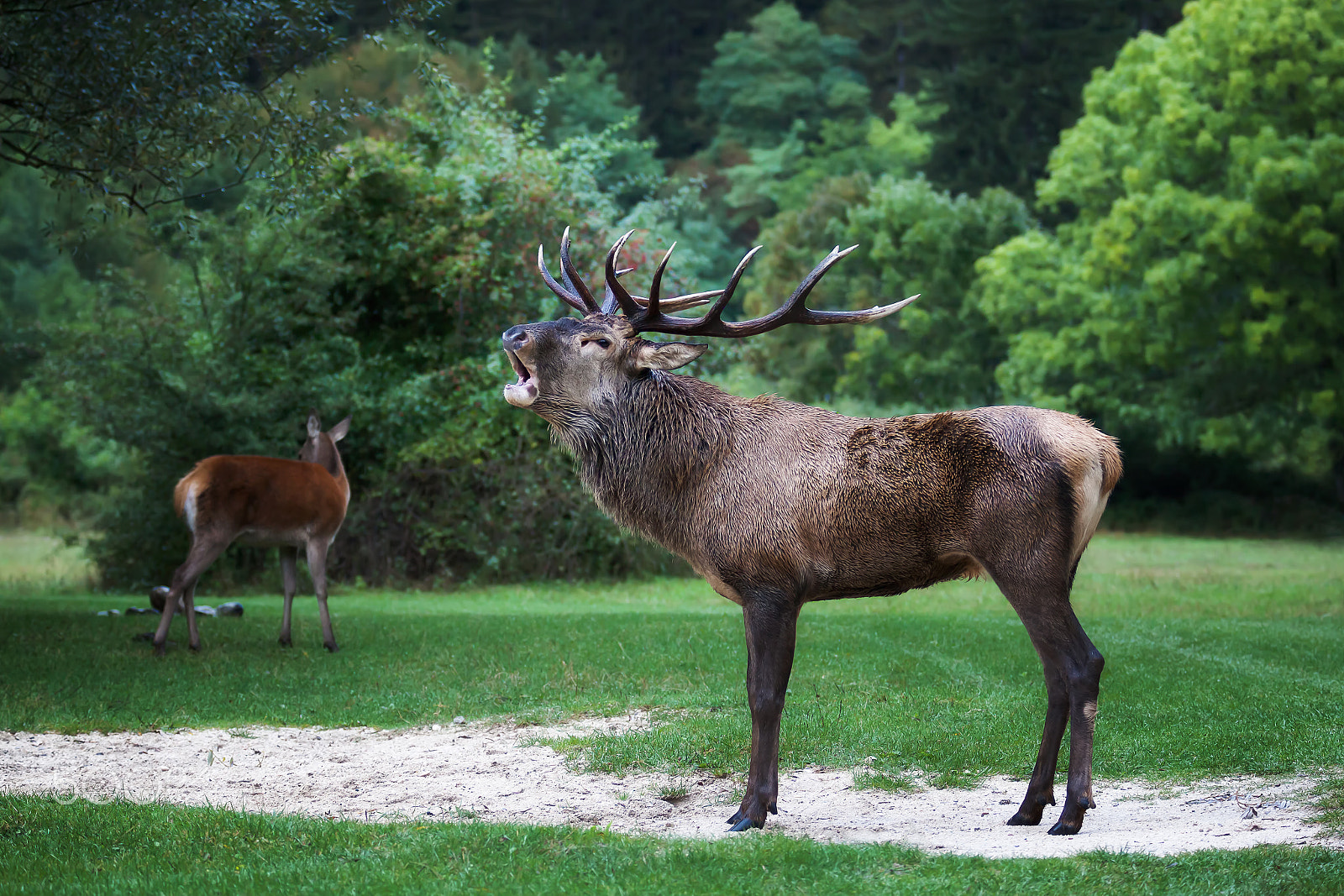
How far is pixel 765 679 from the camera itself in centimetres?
664

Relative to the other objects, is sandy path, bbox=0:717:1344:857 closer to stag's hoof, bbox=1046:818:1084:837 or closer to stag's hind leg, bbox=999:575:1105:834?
stag's hoof, bbox=1046:818:1084:837

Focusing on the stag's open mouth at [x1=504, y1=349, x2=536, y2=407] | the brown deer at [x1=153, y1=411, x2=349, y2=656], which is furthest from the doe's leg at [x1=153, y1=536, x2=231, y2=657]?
the stag's open mouth at [x1=504, y1=349, x2=536, y2=407]

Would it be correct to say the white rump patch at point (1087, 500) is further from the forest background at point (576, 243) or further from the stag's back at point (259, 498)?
the forest background at point (576, 243)

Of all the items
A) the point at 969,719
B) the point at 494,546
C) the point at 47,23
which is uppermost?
the point at 47,23

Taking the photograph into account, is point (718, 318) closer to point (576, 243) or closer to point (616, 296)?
point (616, 296)

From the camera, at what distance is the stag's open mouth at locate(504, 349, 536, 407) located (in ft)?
22.7

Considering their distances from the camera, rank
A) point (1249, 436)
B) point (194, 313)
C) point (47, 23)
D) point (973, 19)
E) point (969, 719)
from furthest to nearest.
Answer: point (973, 19)
point (1249, 436)
point (194, 313)
point (47, 23)
point (969, 719)

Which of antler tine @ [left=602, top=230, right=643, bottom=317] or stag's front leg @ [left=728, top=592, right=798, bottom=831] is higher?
antler tine @ [left=602, top=230, right=643, bottom=317]

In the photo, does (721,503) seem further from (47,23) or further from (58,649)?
(47,23)

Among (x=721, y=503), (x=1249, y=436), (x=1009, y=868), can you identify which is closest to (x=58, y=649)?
(x=721, y=503)

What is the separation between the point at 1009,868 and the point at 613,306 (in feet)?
11.6

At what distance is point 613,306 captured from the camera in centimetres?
746

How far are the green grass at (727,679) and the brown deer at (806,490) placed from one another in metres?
1.47

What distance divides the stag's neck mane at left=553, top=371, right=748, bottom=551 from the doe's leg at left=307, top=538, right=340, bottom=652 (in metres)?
5.90
